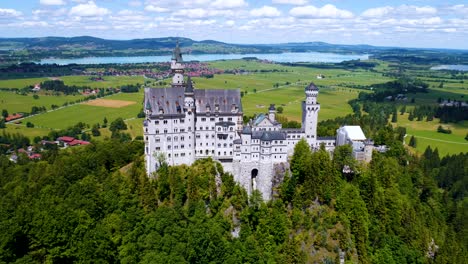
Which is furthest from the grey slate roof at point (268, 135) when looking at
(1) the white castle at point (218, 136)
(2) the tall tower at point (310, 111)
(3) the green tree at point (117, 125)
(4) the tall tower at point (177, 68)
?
(3) the green tree at point (117, 125)

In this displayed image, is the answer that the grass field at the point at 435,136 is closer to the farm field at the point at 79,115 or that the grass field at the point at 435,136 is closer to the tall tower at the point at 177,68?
the tall tower at the point at 177,68

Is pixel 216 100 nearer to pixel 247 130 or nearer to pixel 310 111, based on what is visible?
pixel 247 130

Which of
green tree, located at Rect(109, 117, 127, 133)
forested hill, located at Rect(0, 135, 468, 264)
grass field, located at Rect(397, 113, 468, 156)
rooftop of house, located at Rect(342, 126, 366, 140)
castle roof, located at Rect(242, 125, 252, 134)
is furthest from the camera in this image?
green tree, located at Rect(109, 117, 127, 133)

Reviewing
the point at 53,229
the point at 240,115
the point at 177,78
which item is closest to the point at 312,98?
the point at 240,115

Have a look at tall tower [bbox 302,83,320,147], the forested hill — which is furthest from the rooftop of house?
Answer: tall tower [bbox 302,83,320,147]

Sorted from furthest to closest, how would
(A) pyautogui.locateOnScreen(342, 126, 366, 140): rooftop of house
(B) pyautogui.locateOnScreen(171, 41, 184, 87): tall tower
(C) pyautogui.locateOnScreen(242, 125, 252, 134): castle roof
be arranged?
(B) pyautogui.locateOnScreen(171, 41, 184, 87): tall tower
(A) pyautogui.locateOnScreen(342, 126, 366, 140): rooftop of house
(C) pyautogui.locateOnScreen(242, 125, 252, 134): castle roof

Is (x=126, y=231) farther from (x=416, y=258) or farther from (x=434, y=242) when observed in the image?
(x=434, y=242)

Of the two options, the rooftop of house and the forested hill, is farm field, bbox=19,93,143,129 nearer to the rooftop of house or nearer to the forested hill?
the forested hill
